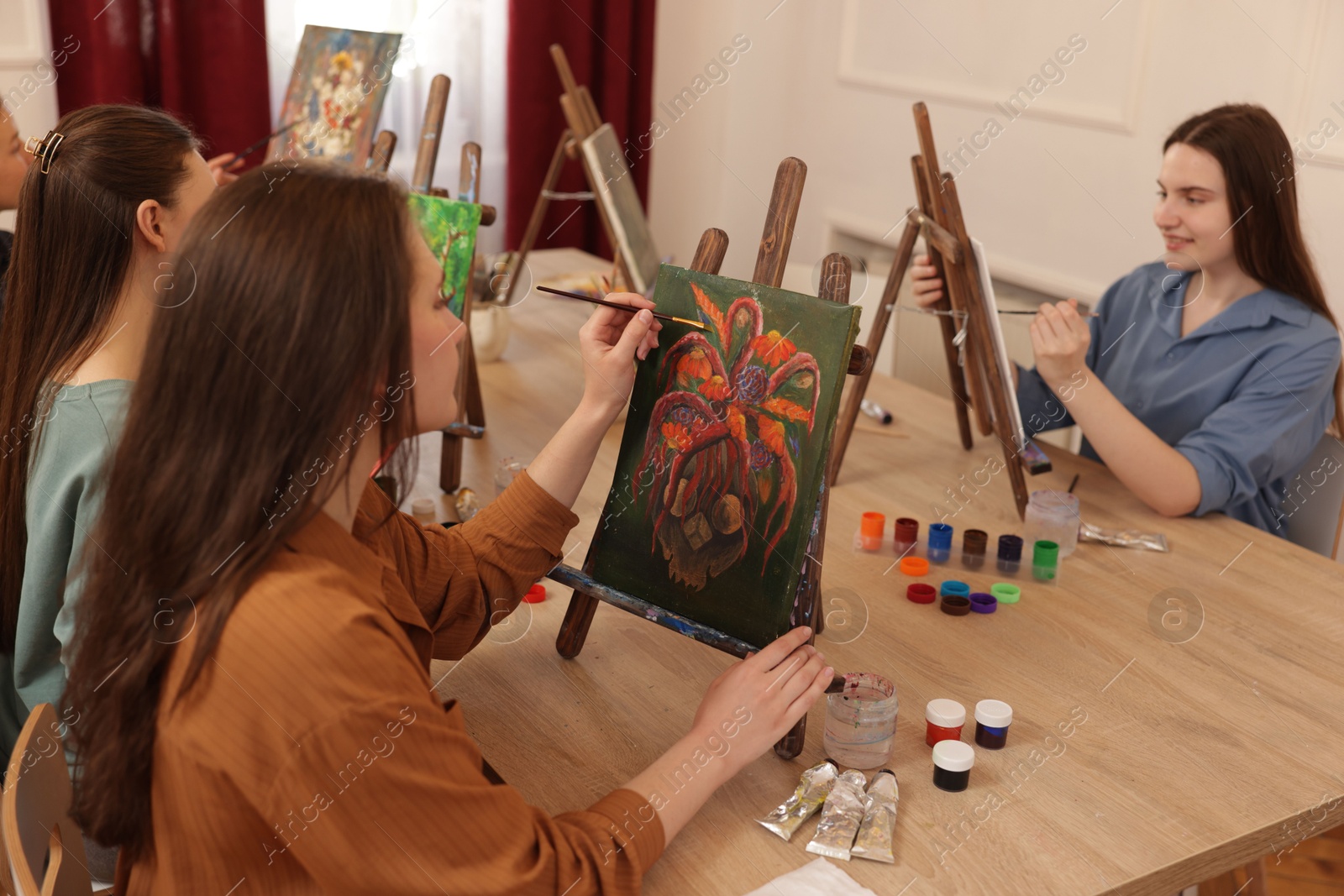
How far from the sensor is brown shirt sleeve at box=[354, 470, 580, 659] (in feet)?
4.43

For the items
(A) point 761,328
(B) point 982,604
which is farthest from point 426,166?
A: (B) point 982,604

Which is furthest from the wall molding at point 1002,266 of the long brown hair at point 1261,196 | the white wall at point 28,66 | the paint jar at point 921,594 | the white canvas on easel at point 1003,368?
the white wall at point 28,66

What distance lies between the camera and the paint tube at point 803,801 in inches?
47.0

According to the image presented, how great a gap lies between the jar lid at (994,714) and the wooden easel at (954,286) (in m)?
0.66

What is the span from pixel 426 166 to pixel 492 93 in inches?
81.6

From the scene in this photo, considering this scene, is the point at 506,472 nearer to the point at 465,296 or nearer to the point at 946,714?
the point at 465,296

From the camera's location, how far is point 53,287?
55.9 inches

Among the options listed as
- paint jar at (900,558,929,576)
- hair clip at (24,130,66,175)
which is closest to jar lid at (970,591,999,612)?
paint jar at (900,558,929,576)

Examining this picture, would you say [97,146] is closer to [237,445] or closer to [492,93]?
[237,445]

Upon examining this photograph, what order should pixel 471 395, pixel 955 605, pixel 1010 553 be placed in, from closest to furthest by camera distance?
1. pixel 955 605
2. pixel 1010 553
3. pixel 471 395

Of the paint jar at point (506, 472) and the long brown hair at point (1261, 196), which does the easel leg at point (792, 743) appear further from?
the long brown hair at point (1261, 196)

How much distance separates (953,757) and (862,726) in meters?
0.10

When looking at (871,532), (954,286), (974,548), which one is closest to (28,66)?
(954,286)

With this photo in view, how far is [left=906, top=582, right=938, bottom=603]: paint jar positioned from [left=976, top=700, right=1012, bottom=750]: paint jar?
350mm
